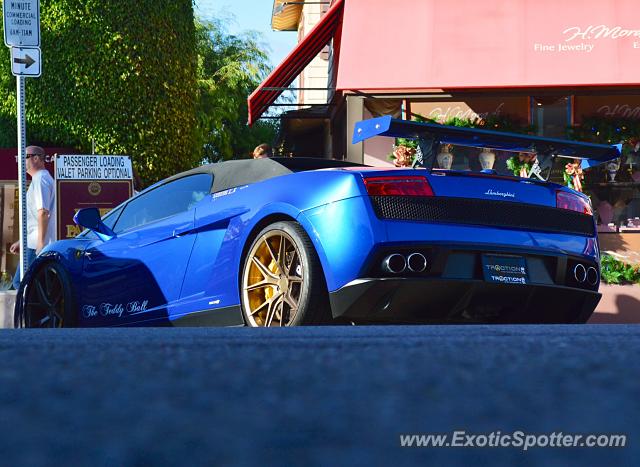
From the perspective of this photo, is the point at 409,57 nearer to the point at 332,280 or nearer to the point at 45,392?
the point at 332,280

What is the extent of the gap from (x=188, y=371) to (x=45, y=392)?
0.09m

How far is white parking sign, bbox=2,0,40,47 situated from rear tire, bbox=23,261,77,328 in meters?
2.14

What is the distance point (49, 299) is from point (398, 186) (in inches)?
142

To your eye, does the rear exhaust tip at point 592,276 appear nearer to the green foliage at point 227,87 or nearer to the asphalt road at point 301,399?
the asphalt road at point 301,399

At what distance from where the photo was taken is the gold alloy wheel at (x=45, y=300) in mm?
7203

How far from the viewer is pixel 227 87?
1518 inches

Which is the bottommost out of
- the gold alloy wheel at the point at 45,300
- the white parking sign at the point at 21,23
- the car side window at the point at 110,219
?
the gold alloy wheel at the point at 45,300

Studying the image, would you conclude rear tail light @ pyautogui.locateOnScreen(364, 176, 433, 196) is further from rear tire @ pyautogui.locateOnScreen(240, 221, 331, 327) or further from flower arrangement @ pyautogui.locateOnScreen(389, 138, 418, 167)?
flower arrangement @ pyautogui.locateOnScreen(389, 138, 418, 167)

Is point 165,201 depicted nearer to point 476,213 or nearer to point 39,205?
point 476,213

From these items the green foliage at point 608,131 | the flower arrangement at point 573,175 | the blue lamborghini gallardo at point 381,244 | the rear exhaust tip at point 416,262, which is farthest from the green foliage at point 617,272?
the rear exhaust tip at point 416,262

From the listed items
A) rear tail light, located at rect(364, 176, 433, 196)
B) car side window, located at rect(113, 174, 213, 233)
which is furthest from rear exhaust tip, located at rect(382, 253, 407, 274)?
car side window, located at rect(113, 174, 213, 233)

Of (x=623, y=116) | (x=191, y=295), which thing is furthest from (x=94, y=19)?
(x=191, y=295)

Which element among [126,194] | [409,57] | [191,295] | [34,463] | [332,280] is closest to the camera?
[34,463]

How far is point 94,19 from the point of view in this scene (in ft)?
58.9
